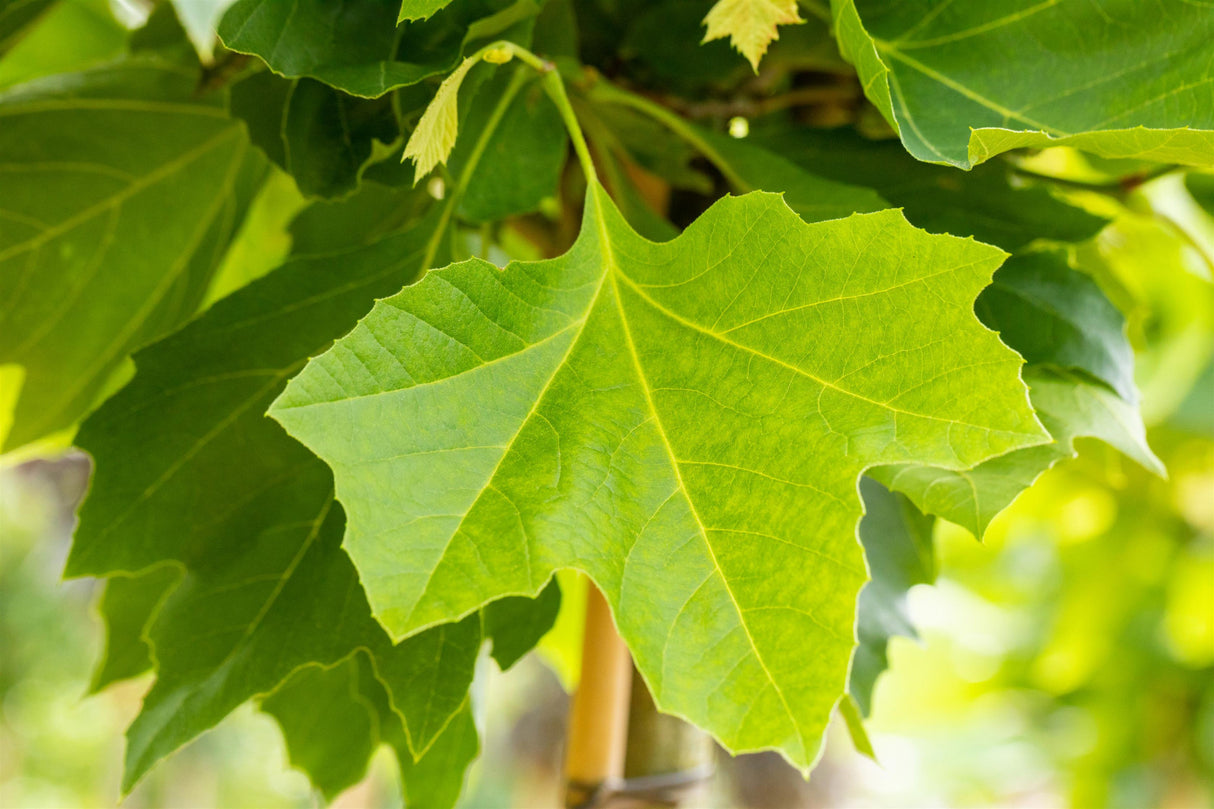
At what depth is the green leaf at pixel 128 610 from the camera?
347mm

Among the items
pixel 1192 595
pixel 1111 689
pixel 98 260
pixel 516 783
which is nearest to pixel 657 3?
pixel 98 260

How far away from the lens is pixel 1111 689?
1503 mm

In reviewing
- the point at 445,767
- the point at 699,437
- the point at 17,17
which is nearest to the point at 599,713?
the point at 445,767

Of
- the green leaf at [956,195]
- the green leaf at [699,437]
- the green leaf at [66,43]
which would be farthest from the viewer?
the green leaf at [66,43]

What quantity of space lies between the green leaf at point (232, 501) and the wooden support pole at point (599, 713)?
0.13 m

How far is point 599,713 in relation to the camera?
0.37 metres

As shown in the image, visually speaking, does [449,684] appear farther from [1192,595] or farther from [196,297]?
[1192,595]

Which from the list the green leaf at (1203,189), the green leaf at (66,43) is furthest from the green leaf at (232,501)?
the green leaf at (1203,189)

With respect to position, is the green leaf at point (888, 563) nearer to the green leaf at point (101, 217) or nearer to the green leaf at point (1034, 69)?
the green leaf at point (1034, 69)

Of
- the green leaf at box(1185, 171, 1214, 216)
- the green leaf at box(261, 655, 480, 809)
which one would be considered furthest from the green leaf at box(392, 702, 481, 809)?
the green leaf at box(1185, 171, 1214, 216)

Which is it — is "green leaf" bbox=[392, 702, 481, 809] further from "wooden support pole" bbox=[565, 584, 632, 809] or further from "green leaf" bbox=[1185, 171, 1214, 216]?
"green leaf" bbox=[1185, 171, 1214, 216]

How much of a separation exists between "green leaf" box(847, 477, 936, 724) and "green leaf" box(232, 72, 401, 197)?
7.3 inches

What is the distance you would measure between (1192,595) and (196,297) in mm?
1163

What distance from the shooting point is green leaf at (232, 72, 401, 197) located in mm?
253
